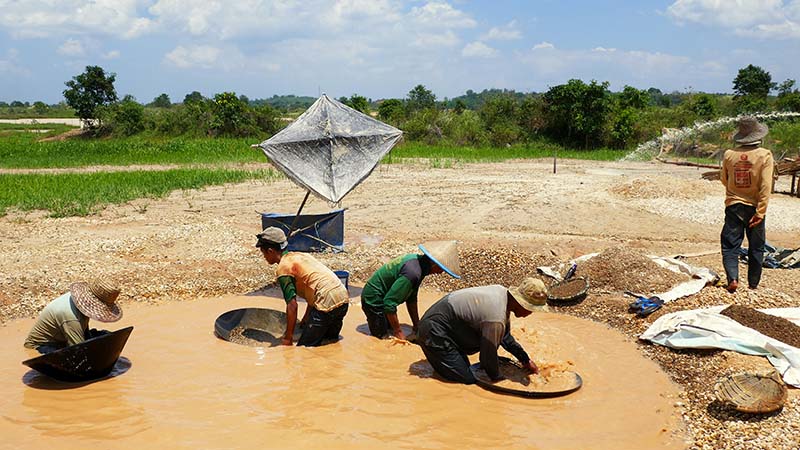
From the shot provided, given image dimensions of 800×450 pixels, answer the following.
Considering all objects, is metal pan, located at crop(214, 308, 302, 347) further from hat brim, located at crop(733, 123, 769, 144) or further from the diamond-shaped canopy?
hat brim, located at crop(733, 123, 769, 144)

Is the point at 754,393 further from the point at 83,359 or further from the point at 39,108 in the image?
the point at 39,108

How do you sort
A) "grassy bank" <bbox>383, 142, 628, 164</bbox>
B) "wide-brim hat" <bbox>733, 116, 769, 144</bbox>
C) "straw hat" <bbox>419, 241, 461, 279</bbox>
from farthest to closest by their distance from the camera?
A: 1. "grassy bank" <bbox>383, 142, 628, 164</bbox>
2. "wide-brim hat" <bbox>733, 116, 769, 144</bbox>
3. "straw hat" <bbox>419, 241, 461, 279</bbox>

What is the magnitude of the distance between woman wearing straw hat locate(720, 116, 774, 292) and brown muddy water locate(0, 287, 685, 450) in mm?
1886

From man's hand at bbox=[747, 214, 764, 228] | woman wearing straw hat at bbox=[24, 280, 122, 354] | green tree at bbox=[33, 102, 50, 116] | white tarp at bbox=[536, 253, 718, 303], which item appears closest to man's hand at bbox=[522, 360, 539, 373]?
white tarp at bbox=[536, 253, 718, 303]

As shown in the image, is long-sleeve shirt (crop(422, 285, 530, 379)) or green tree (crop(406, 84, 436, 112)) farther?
green tree (crop(406, 84, 436, 112))

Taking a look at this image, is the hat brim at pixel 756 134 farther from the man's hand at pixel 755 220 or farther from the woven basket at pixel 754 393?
the woven basket at pixel 754 393

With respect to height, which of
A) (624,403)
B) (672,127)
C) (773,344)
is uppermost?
(672,127)

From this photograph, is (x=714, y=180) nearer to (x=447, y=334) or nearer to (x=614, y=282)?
(x=614, y=282)

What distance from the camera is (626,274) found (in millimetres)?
7551

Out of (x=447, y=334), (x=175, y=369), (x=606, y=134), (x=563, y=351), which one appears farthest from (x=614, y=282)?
(x=606, y=134)

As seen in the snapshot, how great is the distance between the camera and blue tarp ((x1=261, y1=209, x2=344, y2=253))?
8.45 m

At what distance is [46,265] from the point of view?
8219 mm

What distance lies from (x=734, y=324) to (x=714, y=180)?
38.7 ft

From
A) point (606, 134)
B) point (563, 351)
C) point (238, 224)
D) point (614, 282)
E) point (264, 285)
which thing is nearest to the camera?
point (563, 351)
